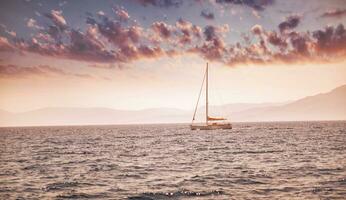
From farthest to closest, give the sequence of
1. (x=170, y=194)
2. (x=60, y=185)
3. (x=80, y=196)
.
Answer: (x=60, y=185), (x=80, y=196), (x=170, y=194)

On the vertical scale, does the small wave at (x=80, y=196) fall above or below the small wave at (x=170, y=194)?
below

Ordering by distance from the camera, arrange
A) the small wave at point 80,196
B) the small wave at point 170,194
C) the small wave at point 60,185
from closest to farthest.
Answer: the small wave at point 170,194
the small wave at point 80,196
the small wave at point 60,185

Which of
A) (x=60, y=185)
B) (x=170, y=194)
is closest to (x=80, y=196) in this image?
(x=60, y=185)

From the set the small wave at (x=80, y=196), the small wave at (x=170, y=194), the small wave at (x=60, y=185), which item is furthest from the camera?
the small wave at (x=60, y=185)

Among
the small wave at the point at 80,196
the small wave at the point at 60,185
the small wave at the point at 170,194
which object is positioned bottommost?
the small wave at the point at 80,196

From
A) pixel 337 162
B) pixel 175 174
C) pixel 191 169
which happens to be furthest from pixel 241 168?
pixel 337 162

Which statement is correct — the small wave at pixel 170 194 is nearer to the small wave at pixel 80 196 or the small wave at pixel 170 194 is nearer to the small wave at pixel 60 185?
the small wave at pixel 80 196

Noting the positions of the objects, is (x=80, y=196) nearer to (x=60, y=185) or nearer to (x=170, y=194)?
(x=60, y=185)

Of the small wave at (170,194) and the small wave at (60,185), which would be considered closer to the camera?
the small wave at (170,194)

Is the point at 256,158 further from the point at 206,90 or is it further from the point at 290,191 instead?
the point at 206,90

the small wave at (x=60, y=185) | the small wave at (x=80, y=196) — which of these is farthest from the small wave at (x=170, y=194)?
the small wave at (x=60, y=185)

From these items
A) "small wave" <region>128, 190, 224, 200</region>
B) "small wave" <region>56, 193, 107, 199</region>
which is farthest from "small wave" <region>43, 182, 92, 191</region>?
"small wave" <region>128, 190, 224, 200</region>

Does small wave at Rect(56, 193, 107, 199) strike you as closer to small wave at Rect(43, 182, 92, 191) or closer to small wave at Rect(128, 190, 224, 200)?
small wave at Rect(128, 190, 224, 200)

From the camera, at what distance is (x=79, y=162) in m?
42.2
